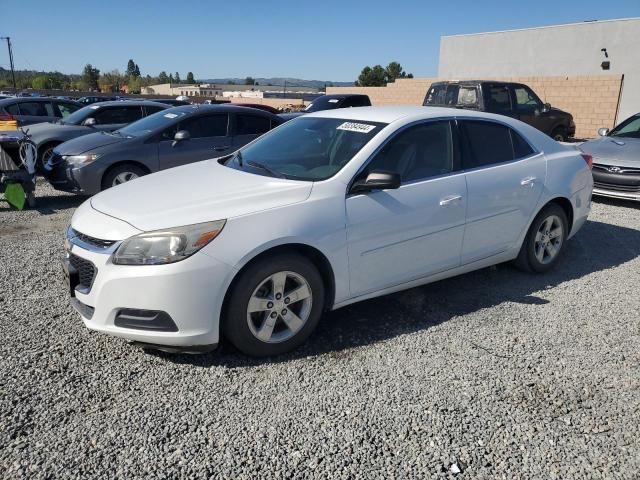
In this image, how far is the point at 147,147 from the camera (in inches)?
300

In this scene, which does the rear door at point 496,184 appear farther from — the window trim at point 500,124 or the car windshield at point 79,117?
the car windshield at point 79,117

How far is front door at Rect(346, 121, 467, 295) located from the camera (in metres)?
3.57

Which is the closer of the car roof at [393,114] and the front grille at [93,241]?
the front grille at [93,241]

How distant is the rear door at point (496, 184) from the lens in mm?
4207

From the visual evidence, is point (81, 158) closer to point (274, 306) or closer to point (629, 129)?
point (274, 306)

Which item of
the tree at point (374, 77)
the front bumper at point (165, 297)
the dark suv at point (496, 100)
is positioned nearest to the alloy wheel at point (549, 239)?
the front bumper at point (165, 297)

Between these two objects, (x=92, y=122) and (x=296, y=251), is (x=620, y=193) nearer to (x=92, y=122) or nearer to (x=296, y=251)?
(x=296, y=251)

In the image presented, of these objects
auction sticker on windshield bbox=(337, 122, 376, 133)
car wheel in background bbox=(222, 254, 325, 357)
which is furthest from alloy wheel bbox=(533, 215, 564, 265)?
car wheel in background bbox=(222, 254, 325, 357)

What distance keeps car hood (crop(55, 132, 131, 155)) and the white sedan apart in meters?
3.89

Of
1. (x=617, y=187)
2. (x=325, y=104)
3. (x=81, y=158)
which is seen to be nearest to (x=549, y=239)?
(x=617, y=187)

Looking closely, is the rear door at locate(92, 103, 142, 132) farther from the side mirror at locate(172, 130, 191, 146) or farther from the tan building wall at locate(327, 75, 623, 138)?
the tan building wall at locate(327, 75, 623, 138)

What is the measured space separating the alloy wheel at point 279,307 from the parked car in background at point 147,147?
4.99 metres

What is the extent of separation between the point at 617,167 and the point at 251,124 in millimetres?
5707

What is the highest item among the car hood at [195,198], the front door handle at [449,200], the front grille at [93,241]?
the car hood at [195,198]
